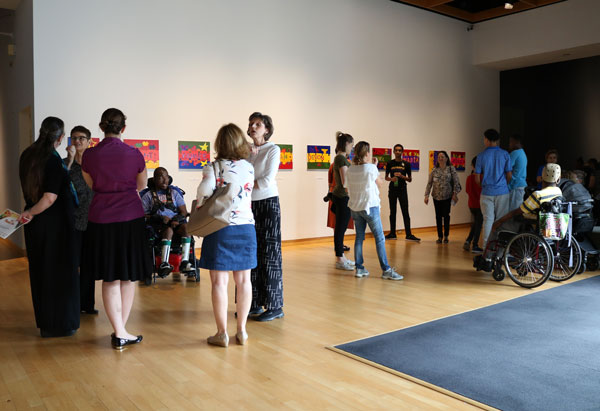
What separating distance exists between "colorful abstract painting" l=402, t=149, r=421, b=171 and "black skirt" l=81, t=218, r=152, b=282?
27.4ft

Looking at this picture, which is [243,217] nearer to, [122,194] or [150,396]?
[122,194]

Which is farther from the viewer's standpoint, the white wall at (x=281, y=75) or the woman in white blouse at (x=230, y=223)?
the white wall at (x=281, y=75)

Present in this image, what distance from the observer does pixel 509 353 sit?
3.61 m

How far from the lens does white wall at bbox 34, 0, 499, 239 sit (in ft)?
23.7

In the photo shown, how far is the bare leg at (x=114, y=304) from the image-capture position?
364 cm

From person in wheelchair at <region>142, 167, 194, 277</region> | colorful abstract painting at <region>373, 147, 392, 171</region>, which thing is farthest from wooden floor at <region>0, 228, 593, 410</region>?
colorful abstract painting at <region>373, 147, 392, 171</region>

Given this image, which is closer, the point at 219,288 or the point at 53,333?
the point at 219,288

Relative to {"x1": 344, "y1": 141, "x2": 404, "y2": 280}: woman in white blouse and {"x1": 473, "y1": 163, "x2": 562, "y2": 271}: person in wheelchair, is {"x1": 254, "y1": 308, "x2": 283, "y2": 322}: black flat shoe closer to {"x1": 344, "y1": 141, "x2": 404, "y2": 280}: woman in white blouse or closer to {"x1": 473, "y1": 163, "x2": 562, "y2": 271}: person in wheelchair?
{"x1": 344, "y1": 141, "x2": 404, "y2": 280}: woman in white blouse

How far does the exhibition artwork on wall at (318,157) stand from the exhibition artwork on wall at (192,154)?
205 cm

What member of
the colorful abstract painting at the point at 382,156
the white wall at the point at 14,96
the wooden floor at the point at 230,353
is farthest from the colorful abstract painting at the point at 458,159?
the white wall at the point at 14,96

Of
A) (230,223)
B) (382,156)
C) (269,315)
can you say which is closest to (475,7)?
(382,156)

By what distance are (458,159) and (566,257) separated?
6.39m

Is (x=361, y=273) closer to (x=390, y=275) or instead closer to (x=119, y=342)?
(x=390, y=275)

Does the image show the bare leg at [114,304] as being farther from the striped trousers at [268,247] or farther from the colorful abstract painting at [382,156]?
the colorful abstract painting at [382,156]
